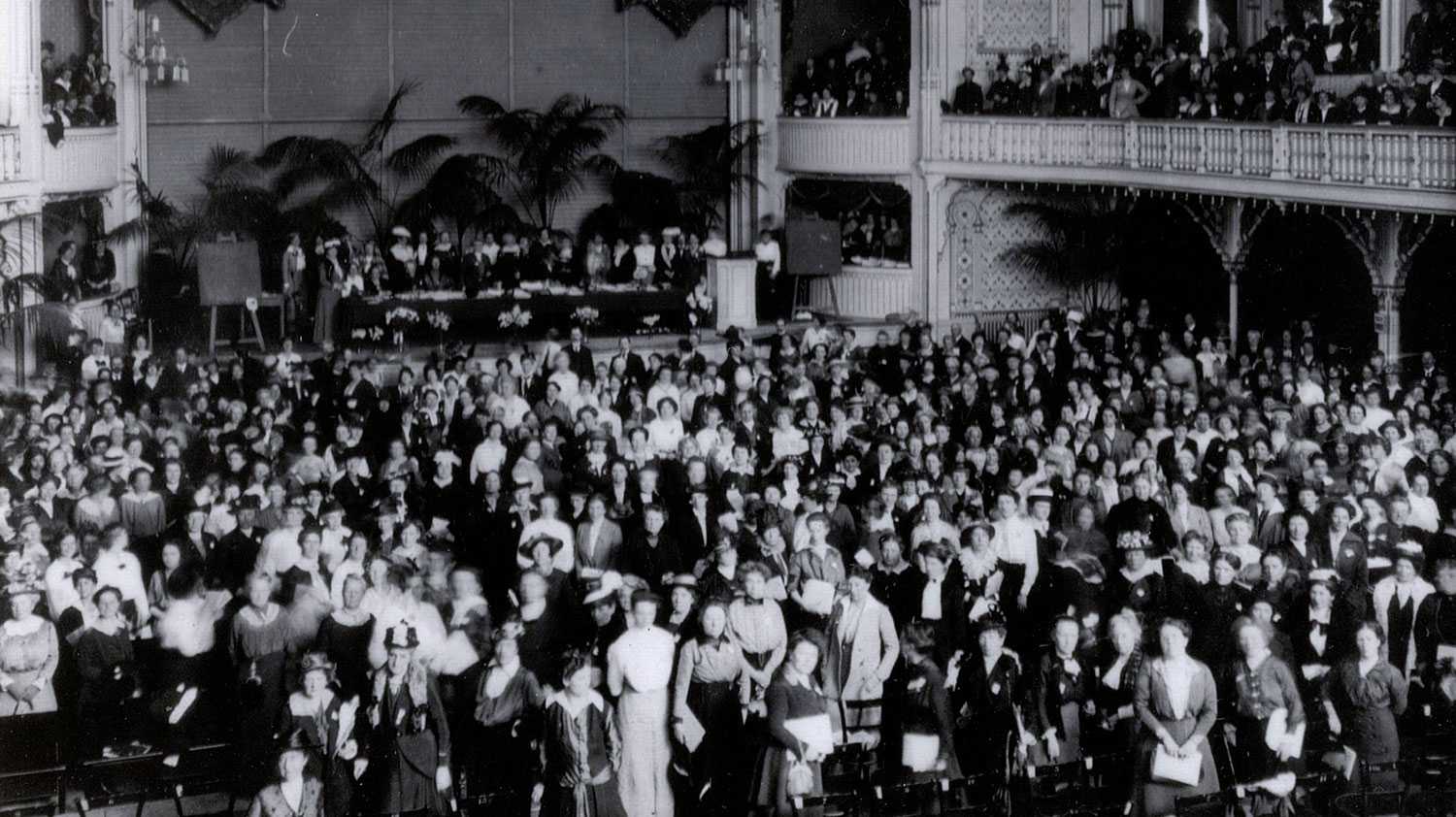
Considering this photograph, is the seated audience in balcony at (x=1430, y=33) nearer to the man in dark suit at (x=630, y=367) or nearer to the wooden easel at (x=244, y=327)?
the man in dark suit at (x=630, y=367)

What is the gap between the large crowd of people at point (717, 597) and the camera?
8844 mm

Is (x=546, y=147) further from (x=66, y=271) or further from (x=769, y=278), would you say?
(x=66, y=271)

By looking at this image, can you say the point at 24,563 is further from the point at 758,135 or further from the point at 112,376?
the point at 758,135

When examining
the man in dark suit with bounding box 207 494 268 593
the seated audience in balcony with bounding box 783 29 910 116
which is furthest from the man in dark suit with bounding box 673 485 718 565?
the seated audience in balcony with bounding box 783 29 910 116

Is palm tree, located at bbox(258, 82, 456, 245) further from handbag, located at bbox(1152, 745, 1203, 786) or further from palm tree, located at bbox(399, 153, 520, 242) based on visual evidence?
handbag, located at bbox(1152, 745, 1203, 786)

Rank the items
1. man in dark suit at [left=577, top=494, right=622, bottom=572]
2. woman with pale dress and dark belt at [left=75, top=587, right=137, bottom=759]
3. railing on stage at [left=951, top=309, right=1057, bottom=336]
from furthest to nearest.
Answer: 1. railing on stage at [left=951, top=309, right=1057, bottom=336]
2. man in dark suit at [left=577, top=494, right=622, bottom=572]
3. woman with pale dress and dark belt at [left=75, top=587, right=137, bottom=759]

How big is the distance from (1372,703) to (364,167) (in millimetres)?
19103

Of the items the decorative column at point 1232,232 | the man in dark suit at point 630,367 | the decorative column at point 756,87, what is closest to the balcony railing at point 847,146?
the decorative column at point 756,87

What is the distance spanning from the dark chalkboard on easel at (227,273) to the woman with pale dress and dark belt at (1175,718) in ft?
52.3

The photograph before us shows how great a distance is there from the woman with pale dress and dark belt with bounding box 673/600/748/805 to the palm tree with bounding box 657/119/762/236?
17534mm

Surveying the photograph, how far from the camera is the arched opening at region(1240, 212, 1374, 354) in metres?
23.5

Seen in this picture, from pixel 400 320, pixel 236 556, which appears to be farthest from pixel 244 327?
pixel 236 556

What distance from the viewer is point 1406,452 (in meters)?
13.8

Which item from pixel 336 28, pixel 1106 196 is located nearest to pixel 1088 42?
pixel 1106 196
